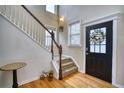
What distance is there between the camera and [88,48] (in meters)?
3.11

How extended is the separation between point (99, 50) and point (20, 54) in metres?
2.37

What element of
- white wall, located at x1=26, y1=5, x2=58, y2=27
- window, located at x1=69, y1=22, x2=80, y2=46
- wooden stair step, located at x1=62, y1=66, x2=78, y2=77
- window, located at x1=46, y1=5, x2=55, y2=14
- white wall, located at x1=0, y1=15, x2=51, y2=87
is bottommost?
wooden stair step, located at x1=62, y1=66, x2=78, y2=77

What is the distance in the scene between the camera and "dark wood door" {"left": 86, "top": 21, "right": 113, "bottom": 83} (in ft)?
8.22

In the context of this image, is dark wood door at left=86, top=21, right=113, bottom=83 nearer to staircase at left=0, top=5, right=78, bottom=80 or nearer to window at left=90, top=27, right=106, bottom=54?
window at left=90, top=27, right=106, bottom=54

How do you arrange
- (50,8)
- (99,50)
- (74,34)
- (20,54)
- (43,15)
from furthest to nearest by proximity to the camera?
(50,8), (43,15), (74,34), (99,50), (20,54)

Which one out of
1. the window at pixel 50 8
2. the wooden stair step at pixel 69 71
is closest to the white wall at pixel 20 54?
the wooden stair step at pixel 69 71

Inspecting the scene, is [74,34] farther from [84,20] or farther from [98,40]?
[98,40]

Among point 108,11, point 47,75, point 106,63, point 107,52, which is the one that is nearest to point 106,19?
point 108,11

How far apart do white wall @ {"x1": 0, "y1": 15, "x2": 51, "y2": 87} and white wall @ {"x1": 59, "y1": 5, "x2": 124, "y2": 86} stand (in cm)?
130

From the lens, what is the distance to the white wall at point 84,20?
227 cm

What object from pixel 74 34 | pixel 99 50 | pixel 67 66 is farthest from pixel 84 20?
pixel 67 66

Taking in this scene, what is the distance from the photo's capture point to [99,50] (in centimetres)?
277

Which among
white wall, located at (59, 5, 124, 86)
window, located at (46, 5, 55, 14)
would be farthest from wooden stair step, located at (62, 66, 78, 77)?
window, located at (46, 5, 55, 14)

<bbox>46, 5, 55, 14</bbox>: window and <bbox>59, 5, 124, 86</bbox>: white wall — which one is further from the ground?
<bbox>46, 5, 55, 14</bbox>: window
